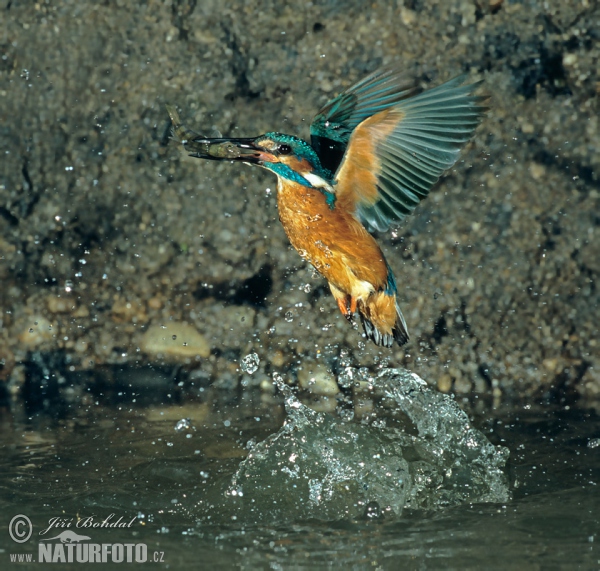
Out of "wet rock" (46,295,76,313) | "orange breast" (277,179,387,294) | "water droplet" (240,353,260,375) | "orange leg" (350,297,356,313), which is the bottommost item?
"orange leg" (350,297,356,313)

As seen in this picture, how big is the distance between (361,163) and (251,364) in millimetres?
1672

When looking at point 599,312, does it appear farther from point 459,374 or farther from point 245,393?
point 245,393

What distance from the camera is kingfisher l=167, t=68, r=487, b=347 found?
130 inches

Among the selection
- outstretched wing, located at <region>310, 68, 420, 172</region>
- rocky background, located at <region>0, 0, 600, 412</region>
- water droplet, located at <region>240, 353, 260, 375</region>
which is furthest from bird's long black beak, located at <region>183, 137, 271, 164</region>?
water droplet, located at <region>240, 353, 260, 375</region>

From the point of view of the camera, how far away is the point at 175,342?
4.83m

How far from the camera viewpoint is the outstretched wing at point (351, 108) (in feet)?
11.2

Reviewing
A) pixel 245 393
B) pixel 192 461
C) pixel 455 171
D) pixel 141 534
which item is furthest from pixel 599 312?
pixel 141 534

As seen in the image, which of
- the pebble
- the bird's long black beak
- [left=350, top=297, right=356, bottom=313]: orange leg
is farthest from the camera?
the pebble

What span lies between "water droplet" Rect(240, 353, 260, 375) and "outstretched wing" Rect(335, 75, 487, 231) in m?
1.44

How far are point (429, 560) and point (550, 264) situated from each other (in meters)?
2.32

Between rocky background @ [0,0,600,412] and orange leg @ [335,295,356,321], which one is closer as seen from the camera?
orange leg @ [335,295,356,321]

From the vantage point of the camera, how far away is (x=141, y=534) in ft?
10.1

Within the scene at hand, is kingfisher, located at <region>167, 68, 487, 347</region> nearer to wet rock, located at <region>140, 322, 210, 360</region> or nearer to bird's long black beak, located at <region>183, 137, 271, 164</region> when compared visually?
bird's long black beak, located at <region>183, 137, 271, 164</region>

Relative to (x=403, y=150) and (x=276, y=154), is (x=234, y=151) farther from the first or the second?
(x=403, y=150)
